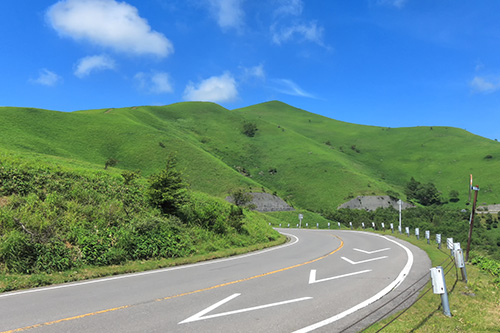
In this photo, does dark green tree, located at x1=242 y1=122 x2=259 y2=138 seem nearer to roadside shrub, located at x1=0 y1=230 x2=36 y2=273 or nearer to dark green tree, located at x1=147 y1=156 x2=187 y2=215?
dark green tree, located at x1=147 y1=156 x2=187 y2=215

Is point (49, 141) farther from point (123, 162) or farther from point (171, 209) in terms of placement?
point (171, 209)

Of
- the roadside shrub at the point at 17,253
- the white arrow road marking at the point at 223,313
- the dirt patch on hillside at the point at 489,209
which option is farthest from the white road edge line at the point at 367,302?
the dirt patch on hillside at the point at 489,209

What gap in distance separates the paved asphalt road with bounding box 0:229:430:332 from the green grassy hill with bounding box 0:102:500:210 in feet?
114

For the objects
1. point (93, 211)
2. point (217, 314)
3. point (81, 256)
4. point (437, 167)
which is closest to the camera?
point (217, 314)

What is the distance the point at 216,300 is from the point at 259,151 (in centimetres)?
11284

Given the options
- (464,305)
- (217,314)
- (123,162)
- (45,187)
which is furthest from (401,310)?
(123,162)

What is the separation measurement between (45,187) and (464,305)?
15.5 metres

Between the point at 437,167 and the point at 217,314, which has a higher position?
the point at 437,167

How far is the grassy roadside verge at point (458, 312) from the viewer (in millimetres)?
5367

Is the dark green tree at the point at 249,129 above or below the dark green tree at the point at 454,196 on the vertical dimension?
above

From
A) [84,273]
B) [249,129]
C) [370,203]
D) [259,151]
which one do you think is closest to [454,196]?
[370,203]

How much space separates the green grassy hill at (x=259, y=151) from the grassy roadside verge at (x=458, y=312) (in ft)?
130

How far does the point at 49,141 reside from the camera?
235 ft

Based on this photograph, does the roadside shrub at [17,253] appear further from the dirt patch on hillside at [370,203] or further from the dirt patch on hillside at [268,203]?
the dirt patch on hillside at [370,203]
